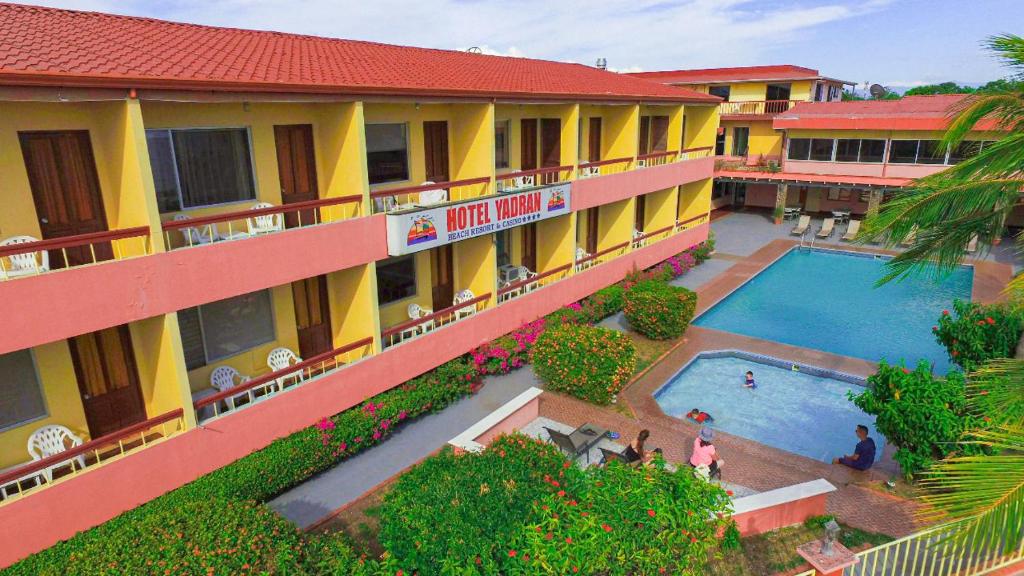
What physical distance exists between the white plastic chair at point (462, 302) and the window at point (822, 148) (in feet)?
96.0

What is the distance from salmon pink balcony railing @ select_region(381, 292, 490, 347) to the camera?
15.3 metres

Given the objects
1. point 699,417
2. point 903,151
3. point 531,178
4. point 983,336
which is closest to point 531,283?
point 531,178

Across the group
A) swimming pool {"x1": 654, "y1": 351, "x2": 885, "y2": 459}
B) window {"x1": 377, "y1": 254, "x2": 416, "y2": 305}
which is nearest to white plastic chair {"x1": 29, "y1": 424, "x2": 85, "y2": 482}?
window {"x1": 377, "y1": 254, "x2": 416, "y2": 305}

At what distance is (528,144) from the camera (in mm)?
21203

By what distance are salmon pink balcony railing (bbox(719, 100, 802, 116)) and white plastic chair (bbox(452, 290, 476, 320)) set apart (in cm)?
3059

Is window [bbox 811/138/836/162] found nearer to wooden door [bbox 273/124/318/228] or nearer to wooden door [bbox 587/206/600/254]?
wooden door [bbox 587/206/600/254]

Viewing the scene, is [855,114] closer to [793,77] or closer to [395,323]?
[793,77]

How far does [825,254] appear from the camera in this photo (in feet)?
109

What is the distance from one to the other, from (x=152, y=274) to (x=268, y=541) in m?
5.11

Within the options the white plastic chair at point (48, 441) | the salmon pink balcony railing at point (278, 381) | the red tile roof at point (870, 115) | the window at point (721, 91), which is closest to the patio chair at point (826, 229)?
the red tile roof at point (870, 115)

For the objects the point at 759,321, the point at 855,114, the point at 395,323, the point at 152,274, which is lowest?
the point at 759,321

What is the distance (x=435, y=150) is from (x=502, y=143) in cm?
340

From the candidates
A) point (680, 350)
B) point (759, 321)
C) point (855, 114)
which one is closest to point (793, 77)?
point (855, 114)

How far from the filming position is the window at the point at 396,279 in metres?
16.6
